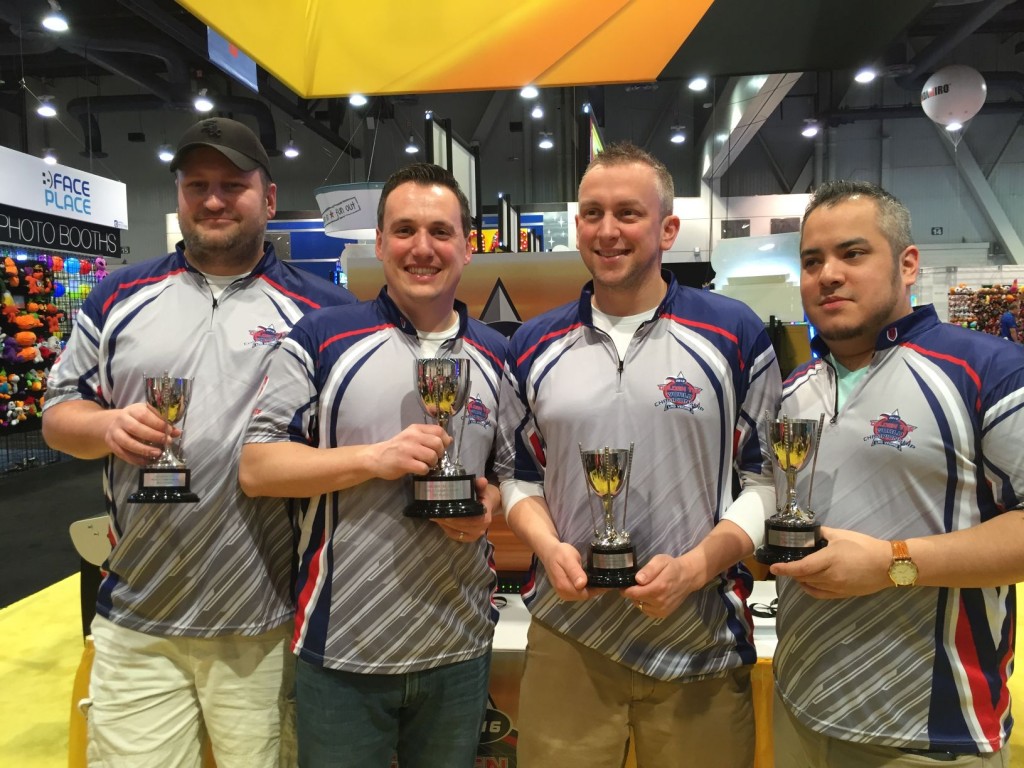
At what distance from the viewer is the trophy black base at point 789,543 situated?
1466 mm

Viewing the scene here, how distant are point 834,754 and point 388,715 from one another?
988 millimetres

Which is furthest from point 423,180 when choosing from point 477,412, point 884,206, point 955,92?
point 955,92

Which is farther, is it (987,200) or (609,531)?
(987,200)

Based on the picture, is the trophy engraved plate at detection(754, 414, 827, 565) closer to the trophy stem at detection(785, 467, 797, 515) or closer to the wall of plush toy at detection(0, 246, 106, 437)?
the trophy stem at detection(785, 467, 797, 515)

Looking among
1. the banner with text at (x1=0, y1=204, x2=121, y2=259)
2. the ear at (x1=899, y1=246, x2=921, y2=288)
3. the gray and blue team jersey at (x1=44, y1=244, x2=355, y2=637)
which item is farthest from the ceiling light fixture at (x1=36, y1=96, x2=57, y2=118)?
the ear at (x1=899, y1=246, x2=921, y2=288)

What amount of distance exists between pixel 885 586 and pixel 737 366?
1.82ft

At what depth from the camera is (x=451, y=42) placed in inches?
121

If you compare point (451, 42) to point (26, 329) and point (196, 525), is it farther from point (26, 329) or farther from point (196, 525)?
point (26, 329)

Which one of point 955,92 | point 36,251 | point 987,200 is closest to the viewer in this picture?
point 36,251

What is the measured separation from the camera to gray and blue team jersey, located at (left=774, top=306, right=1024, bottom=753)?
153 cm

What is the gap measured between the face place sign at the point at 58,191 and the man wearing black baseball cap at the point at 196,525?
724 centimetres

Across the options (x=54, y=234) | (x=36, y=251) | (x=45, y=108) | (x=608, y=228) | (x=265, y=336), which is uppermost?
(x=45, y=108)

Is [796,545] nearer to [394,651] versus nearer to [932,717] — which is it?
[932,717]

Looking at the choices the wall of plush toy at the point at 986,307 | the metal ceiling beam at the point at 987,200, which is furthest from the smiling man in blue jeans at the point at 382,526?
the metal ceiling beam at the point at 987,200
